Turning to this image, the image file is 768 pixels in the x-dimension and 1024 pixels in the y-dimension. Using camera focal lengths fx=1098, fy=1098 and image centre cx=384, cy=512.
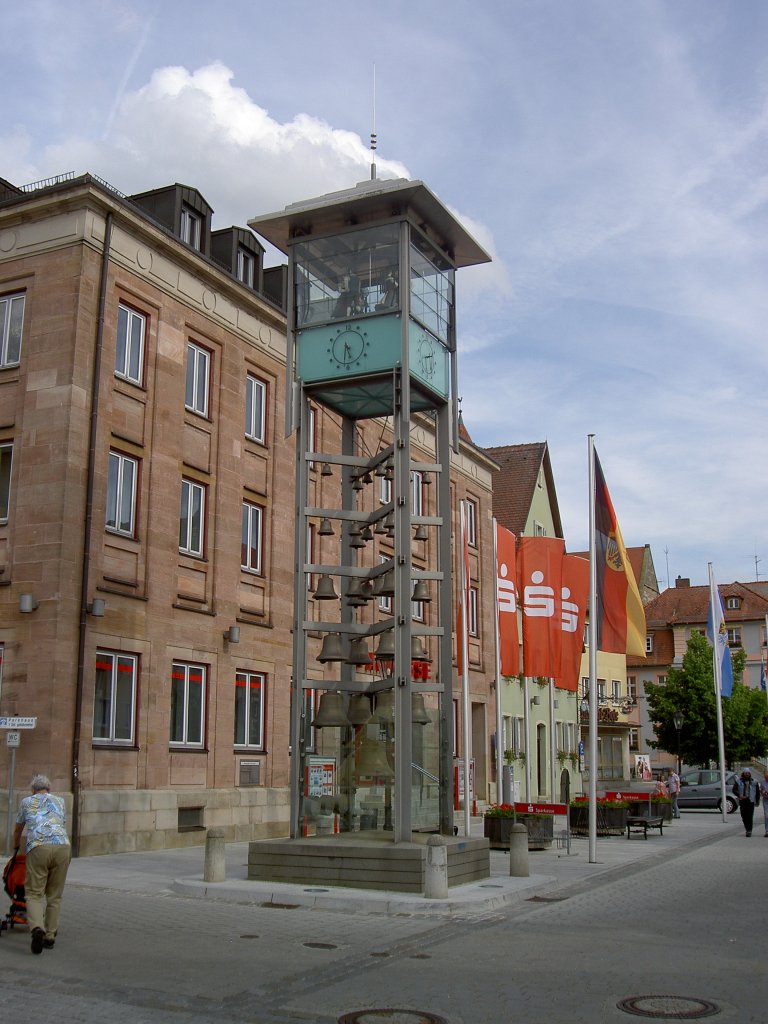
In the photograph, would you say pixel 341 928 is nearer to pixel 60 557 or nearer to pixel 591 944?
pixel 591 944

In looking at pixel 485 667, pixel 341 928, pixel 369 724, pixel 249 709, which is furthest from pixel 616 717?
pixel 341 928

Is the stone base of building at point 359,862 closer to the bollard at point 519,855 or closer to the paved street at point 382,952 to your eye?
the paved street at point 382,952

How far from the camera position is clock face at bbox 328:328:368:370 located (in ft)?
55.1

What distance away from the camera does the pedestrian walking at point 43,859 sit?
10172 mm

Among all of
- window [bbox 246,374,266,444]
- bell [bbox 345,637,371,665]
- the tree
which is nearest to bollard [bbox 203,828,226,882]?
bell [bbox 345,637,371,665]

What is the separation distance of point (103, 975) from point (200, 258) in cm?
1875

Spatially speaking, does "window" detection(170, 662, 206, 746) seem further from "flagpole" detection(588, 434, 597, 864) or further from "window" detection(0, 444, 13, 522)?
"flagpole" detection(588, 434, 597, 864)

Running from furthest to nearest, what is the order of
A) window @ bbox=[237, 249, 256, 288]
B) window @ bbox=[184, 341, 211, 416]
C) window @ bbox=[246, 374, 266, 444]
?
1. window @ bbox=[237, 249, 256, 288]
2. window @ bbox=[246, 374, 266, 444]
3. window @ bbox=[184, 341, 211, 416]

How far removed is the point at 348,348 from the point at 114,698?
915cm

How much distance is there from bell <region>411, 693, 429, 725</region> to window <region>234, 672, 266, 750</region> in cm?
1015

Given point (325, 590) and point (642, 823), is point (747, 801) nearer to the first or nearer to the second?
point (642, 823)

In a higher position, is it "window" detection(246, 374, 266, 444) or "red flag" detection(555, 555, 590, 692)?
"window" detection(246, 374, 266, 444)

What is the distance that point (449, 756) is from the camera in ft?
53.5

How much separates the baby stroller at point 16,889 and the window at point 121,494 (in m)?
11.8
